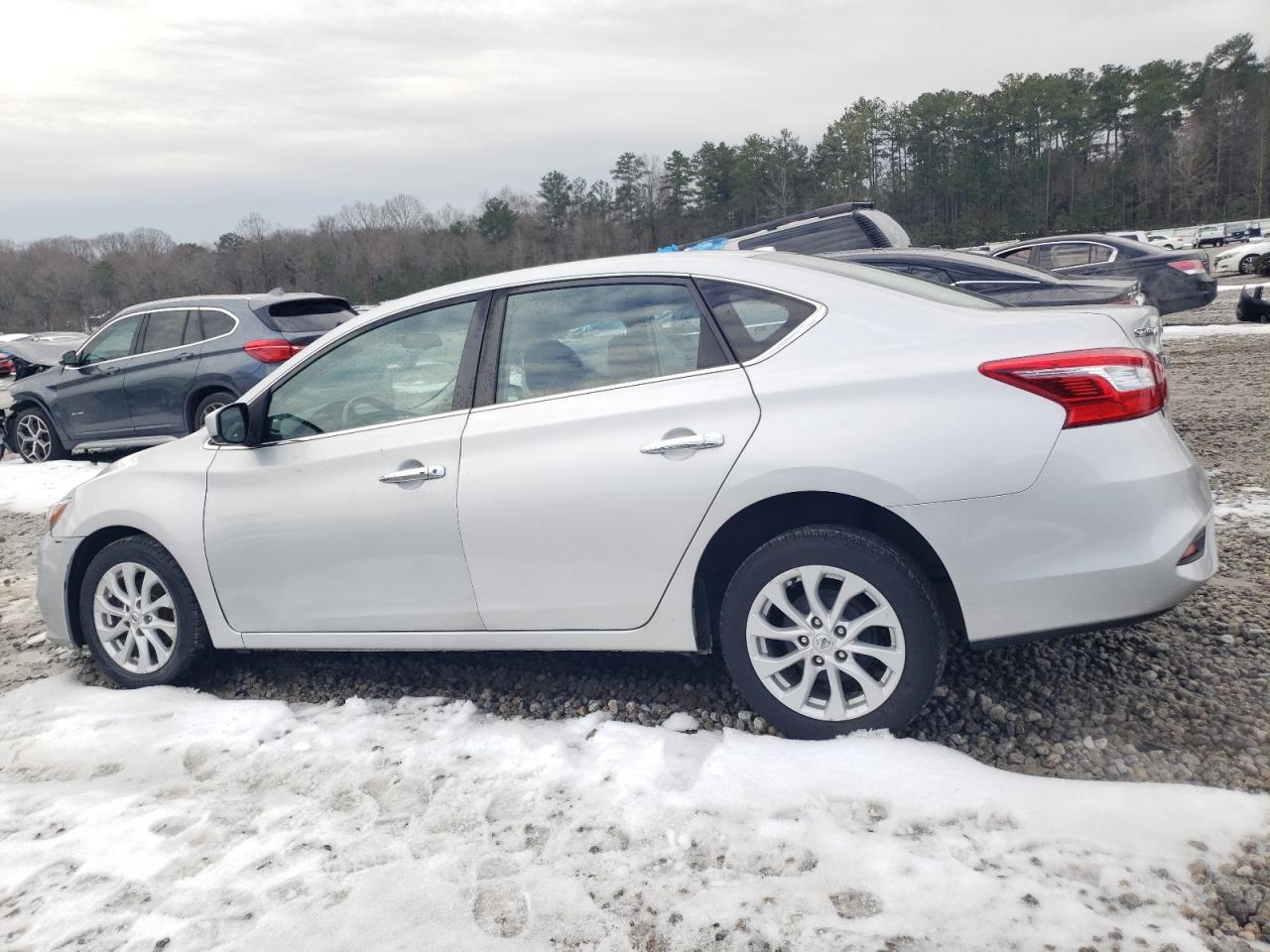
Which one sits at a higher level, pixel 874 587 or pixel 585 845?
pixel 874 587

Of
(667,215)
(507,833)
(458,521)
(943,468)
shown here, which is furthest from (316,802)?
(667,215)

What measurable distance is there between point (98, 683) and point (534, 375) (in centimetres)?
265

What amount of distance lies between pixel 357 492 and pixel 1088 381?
2591mm

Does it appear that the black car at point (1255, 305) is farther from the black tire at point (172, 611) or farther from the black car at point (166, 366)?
the black tire at point (172, 611)

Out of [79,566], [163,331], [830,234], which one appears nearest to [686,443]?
[79,566]

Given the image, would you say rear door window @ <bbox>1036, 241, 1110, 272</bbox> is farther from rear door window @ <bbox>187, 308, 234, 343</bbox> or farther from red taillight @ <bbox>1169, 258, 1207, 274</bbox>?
rear door window @ <bbox>187, 308, 234, 343</bbox>

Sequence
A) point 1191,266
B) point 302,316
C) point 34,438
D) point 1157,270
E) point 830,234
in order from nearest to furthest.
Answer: point 302,316 < point 34,438 < point 830,234 < point 1191,266 < point 1157,270

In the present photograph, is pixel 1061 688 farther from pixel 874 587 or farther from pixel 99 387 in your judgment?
pixel 99 387

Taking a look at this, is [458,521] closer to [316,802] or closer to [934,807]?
[316,802]

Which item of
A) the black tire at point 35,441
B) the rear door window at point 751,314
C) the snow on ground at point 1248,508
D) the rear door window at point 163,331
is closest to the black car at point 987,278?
the snow on ground at point 1248,508

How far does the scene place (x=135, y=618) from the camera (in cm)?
443

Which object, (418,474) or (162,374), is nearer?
(418,474)

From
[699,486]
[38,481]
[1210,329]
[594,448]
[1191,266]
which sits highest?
[594,448]

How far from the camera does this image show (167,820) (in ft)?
10.4
